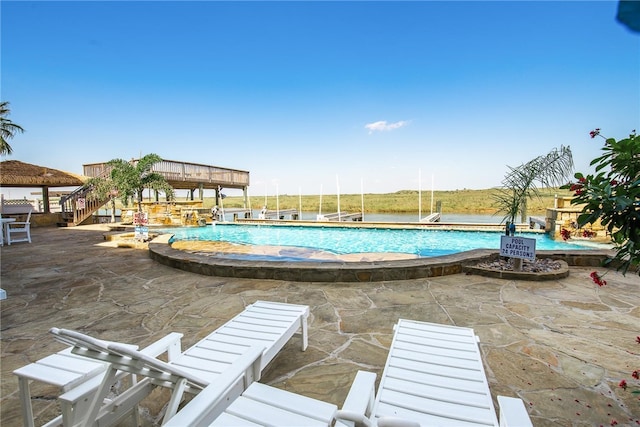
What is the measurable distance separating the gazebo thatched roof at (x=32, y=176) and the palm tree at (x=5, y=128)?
2915mm

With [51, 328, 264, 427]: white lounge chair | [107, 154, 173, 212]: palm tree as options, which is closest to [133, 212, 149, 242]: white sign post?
[107, 154, 173, 212]: palm tree

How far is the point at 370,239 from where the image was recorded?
31.7ft

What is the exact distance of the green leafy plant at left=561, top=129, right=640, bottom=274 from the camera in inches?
43.4

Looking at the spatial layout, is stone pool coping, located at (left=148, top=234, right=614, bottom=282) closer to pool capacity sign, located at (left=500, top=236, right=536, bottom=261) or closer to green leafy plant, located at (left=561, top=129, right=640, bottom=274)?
pool capacity sign, located at (left=500, top=236, right=536, bottom=261)

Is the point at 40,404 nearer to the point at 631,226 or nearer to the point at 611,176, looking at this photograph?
the point at 631,226

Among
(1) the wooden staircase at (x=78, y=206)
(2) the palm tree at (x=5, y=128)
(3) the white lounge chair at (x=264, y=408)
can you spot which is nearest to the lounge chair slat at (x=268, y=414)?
(3) the white lounge chair at (x=264, y=408)

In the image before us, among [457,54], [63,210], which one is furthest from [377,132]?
[63,210]

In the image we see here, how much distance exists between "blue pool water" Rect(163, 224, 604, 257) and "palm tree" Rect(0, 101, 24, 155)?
11981mm

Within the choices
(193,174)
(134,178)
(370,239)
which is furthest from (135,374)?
(193,174)

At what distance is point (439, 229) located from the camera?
35.6ft

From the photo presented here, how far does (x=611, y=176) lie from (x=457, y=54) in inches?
521

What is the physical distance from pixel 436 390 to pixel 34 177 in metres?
18.7

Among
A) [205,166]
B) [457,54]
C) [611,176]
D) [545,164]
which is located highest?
[457,54]

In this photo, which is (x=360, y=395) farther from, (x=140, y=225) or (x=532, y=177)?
(x=140, y=225)
